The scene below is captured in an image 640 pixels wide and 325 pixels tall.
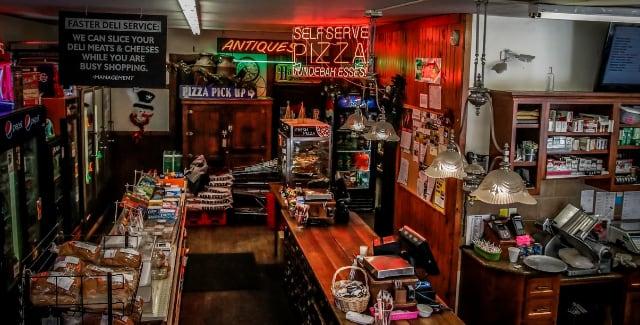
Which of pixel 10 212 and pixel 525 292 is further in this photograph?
pixel 525 292

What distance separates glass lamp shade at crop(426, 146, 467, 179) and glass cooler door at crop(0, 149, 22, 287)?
3.19 metres

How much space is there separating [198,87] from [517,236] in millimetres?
6401

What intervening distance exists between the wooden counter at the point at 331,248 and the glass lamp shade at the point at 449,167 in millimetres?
1017

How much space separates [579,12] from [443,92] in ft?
5.17

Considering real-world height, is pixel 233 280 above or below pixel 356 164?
below

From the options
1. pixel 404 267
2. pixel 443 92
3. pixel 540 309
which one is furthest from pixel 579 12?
pixel 404 267

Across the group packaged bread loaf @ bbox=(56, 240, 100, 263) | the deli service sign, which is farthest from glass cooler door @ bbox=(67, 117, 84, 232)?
packaged bread loaf @ bbox=(56, 240, 100, 263)

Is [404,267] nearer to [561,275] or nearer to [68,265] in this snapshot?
[561,275]

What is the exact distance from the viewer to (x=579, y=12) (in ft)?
17.8

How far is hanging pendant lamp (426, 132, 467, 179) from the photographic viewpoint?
4.68m

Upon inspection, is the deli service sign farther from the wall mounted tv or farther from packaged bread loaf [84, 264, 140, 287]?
the wall mounted tv

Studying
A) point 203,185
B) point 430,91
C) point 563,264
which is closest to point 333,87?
point 203,185

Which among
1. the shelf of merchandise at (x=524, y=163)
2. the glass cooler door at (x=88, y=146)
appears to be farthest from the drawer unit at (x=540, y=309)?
the glass cooler door at (x=88, y=146)

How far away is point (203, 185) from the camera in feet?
34.1
